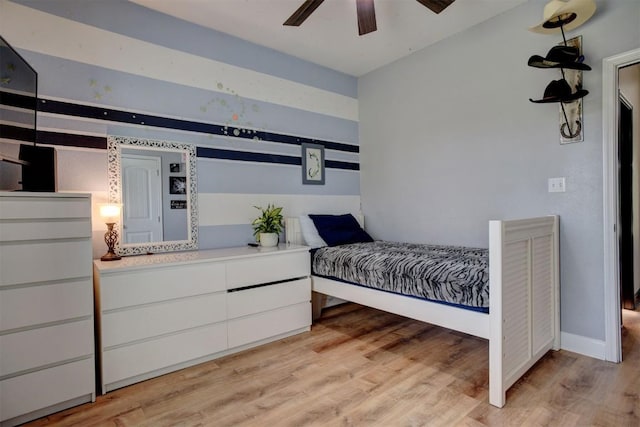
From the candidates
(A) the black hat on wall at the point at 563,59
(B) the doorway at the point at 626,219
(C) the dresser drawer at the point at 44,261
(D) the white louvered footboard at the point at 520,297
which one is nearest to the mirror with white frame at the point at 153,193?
(C) the dresser drawer at the point at 44,261

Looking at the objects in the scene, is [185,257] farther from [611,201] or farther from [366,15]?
[611,201]

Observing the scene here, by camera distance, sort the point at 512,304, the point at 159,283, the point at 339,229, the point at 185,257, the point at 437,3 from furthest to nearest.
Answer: the point at 339,229
the point at 185,257
the point at 159,283
the point at 437,3
the point at 512,304

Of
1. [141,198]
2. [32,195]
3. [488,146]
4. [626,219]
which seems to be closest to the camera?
[32,195]

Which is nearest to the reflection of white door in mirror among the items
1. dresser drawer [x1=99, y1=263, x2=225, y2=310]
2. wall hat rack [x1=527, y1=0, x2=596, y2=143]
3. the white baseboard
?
dresser drawer [x1=99, y1=263, x2=225, y2=310]

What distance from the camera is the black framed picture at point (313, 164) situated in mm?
3430

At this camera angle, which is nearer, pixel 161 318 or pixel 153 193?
pixel 161 318

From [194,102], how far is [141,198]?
0.89m

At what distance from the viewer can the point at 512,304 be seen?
5.98 feet

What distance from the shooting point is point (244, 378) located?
81.2 inches

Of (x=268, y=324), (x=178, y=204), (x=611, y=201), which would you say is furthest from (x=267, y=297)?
(x=611, y=201)

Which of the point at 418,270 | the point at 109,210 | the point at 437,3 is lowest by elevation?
the point at 418,270

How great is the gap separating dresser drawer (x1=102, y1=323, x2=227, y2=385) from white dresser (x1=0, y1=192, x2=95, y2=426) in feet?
0.39

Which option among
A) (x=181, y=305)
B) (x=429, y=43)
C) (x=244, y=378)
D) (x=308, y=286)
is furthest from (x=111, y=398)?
(x=429, y=43)

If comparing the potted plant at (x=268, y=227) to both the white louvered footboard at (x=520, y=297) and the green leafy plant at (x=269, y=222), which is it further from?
the white louvered footboard at (x=520, y=297)
